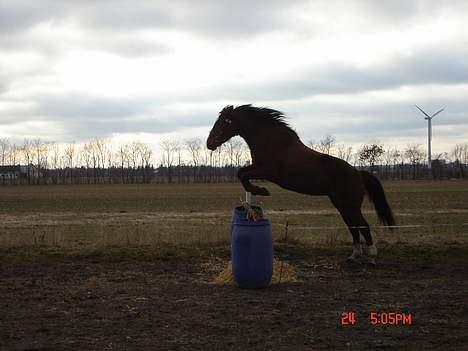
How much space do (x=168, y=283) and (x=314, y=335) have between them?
3.29m

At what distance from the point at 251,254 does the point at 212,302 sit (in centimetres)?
115

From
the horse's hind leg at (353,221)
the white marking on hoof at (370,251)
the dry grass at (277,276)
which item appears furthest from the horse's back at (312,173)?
the dry grass at (277,276)

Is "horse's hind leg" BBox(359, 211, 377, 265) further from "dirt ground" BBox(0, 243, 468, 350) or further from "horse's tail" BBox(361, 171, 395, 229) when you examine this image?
"horse's tail" BBox(361, 171, 395, 229)

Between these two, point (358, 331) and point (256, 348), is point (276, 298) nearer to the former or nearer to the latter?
point (358, 331)

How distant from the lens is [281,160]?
8383 mm

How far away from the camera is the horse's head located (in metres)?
8.70

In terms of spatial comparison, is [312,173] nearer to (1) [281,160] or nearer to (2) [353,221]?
(1) [281,160]

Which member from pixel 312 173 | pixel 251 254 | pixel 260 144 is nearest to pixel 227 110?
pixel 260 144

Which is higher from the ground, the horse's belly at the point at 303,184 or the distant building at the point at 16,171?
the distant building at the point at 16,171

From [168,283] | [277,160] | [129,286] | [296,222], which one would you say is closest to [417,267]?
[277,160]

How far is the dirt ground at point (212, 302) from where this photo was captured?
4734 mm

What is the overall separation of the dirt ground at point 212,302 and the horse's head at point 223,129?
2108mm
